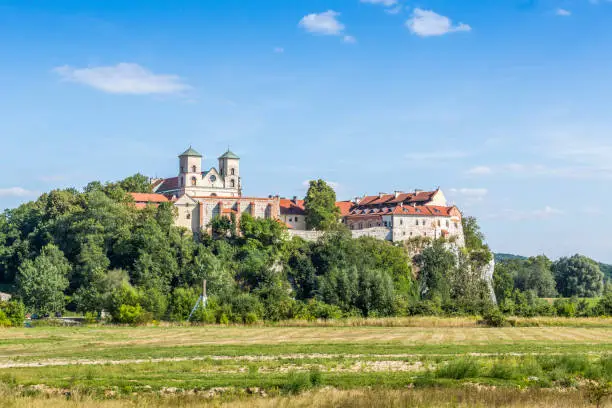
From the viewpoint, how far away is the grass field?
21531mm

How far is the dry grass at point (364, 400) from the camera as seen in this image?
20.0 meters

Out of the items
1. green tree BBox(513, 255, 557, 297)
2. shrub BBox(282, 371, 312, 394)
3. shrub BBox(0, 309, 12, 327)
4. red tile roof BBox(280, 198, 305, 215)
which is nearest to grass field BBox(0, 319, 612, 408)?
shrub BBox(282, 371, 312, 394)

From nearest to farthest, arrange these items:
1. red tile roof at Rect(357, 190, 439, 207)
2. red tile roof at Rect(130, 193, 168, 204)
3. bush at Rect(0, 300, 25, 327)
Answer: bush at Rect(0, 300, 25, 327), red tile roof at Rect(130, 193, 168, 204), red tile roof at Rect(357, 190, 439, 207)

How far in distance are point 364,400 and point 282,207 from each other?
80139 millimetres

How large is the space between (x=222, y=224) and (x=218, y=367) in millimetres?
57963

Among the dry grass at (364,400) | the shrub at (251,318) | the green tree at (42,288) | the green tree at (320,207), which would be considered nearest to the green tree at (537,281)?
the green tree at (320,207)

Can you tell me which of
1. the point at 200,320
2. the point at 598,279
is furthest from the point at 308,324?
the point at 598,279

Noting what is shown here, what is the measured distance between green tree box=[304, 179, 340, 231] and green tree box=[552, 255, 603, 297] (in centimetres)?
5213

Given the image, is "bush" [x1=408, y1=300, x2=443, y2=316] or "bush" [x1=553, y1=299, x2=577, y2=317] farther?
"bush" [x1=408, y1=300, x2=443, y2=316]

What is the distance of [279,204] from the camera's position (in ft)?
326

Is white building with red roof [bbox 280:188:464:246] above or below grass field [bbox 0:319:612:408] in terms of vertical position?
above

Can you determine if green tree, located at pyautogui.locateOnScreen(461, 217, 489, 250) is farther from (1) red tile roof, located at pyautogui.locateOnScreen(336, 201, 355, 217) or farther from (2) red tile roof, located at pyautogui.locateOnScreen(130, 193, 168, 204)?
(2) red tile roof, located at pyautogui.locateOnScreen(130, 193, 168, 204)

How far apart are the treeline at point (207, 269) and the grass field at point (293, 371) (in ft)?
76.6

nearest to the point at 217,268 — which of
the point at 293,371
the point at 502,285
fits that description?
the point at 502,285
